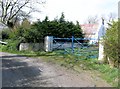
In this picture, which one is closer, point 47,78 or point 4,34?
point 47,78

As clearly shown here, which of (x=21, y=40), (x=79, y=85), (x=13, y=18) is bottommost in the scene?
(x=79, y=85)

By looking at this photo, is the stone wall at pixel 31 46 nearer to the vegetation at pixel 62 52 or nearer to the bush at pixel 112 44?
the vegetation at pixel 62 52

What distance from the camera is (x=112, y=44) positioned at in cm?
1247

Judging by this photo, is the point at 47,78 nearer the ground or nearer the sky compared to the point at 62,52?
nearer the ground

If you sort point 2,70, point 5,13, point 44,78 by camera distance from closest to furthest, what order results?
point 44,78, point 2,70, point 5,13

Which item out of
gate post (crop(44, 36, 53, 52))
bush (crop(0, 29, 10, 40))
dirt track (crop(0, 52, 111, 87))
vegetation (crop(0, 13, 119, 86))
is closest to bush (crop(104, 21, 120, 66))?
vegetation (crop(0, 13, 119, 86))

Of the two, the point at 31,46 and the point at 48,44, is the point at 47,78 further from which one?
the point at 31,46

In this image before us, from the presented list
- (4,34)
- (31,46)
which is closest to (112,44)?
(31,46)

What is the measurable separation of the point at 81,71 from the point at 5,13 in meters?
33.1

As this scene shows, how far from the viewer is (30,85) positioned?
8.81 metres

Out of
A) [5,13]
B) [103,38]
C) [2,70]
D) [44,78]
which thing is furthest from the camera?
[5,13]

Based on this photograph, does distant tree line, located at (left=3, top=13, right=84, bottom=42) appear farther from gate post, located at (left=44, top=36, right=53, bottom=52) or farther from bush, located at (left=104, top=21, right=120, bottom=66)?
bush, located at (left=104, top=21, right=120, bottom=66)

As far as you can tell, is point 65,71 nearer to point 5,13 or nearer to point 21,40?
point 21,40

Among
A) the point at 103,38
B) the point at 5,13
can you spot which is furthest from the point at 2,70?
the point at 5,13
